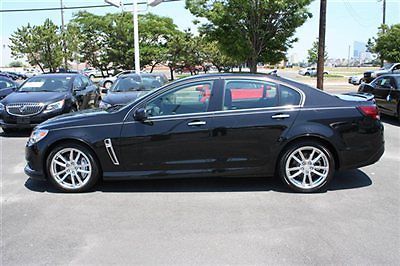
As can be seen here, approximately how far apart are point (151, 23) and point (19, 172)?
32.8 m

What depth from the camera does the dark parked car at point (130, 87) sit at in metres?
9.27

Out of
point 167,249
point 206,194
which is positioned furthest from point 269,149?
point 167,249

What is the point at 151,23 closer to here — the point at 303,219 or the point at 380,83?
the point at 380,83

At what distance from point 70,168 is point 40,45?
27180 mm

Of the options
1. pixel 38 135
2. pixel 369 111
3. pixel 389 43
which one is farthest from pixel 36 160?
pixel 389 43

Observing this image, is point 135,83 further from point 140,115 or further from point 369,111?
point 369,111

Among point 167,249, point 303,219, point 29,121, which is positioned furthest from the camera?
point 29,121

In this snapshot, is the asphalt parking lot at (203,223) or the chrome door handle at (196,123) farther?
the chrome door handle at (196,123)

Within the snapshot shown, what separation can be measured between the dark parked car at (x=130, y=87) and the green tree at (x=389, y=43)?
84.1 feet

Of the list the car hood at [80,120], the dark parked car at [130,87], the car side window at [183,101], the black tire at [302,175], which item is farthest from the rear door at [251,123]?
the dark parked car at [130,87]

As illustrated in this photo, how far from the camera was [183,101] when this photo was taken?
190 inches

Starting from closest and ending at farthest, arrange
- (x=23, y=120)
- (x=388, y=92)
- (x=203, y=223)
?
(x=203, y=223) < (x=23, y=120) < (x=388, y=92)

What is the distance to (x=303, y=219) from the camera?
13.1 ft

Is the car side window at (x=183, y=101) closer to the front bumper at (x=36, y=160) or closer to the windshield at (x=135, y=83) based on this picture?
the front bumper at (x=36, y=160)
